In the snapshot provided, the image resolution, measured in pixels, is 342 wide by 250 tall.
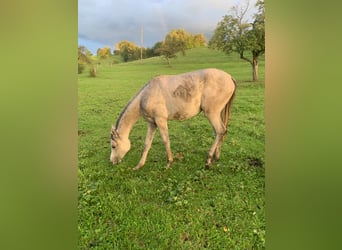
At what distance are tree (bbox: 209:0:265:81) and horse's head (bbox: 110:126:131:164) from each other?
117 cm

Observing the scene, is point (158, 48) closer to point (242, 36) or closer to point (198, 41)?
point (198, 41)

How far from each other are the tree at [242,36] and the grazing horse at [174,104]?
232 mm

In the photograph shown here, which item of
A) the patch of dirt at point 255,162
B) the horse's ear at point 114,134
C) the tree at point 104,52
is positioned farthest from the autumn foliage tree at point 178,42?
the patch of dirt at point 255,162

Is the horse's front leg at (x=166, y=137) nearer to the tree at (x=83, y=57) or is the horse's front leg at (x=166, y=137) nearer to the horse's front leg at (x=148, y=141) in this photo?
the horse's front leg at (x=148, y=141)

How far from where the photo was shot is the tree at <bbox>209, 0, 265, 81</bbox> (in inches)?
105

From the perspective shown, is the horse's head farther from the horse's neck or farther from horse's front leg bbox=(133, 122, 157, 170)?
horse's front leg bbox=(133, 122, 157, 170)

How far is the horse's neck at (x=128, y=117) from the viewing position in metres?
2.89

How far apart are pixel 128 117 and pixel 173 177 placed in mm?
681

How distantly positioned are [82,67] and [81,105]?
1.15 feet

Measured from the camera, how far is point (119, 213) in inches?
106

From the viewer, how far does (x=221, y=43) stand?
9.21ft

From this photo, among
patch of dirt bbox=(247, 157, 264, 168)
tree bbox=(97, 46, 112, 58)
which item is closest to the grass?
patch of dirt bbox=(247, 157, 264, 168)

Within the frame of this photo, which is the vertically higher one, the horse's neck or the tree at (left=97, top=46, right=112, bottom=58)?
the tree at (left=97, top=46, right=112, bottom=58)
